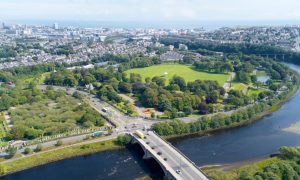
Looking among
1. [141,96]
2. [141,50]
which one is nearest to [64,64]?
[141,50]

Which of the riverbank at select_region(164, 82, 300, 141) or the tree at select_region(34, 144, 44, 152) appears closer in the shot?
the tree at select_region(34, 144, 44, 152)

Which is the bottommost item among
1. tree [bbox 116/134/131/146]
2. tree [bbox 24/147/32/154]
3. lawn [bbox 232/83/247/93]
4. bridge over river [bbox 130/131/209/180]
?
tree [bbox 24/147/32/154]

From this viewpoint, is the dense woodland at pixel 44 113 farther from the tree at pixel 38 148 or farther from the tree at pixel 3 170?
the tree at pixel 3 170

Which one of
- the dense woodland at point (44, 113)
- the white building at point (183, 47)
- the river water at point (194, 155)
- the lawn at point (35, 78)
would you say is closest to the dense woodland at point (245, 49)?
the white building at point (183, 47)

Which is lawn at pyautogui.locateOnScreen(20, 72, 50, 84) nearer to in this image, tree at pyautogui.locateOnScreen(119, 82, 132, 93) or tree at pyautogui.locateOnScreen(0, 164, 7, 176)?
tree at pyautogui.locateOnScreen(119, 82, 132, 93)

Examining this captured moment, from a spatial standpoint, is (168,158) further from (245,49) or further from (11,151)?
(245,49)

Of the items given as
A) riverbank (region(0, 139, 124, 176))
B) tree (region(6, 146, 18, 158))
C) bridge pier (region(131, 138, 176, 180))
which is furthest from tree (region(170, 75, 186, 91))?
tree (region(6, 146, 18, 158))

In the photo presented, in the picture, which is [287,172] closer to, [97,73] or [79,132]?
[79,132]

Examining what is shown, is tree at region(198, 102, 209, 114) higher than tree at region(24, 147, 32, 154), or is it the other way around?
tree at region(198, 102, 209, 114)
